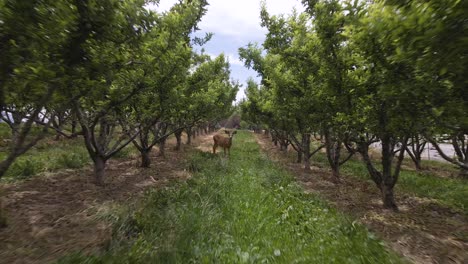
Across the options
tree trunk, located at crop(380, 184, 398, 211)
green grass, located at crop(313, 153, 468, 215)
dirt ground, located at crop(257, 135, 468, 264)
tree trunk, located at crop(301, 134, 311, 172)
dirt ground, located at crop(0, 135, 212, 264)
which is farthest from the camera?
tree trunk, located at crop(301, 134, 311, 172)

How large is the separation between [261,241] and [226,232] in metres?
0.92

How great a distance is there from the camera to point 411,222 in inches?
370

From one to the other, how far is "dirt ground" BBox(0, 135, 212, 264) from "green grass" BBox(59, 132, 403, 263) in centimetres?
73

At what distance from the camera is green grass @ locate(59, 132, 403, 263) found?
6.03m

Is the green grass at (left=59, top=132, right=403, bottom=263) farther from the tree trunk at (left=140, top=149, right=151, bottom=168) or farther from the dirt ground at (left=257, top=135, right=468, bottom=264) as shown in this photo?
the tree trunk at (left=140, top=149, right=151, bottom=168)

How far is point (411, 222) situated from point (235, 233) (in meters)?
5.51

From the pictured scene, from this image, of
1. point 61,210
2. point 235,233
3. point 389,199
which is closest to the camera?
point 235,233

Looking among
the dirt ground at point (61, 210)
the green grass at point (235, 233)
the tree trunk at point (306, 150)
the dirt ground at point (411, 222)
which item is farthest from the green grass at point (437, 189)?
the dirt ground at point (61, 210)

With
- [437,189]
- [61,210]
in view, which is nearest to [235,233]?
[61,210]

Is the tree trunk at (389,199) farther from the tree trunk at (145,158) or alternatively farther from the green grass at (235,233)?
the tree trunk at (145,158)

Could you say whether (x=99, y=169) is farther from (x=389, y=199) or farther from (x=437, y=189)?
(x=437, y=189)

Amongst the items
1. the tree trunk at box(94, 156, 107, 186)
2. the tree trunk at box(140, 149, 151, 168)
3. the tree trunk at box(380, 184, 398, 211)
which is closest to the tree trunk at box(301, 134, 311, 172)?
the tree trunk at box(380, 184, 398, 211)

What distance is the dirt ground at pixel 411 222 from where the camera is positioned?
7.18m

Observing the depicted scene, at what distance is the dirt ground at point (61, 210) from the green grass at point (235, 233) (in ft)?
2.39
